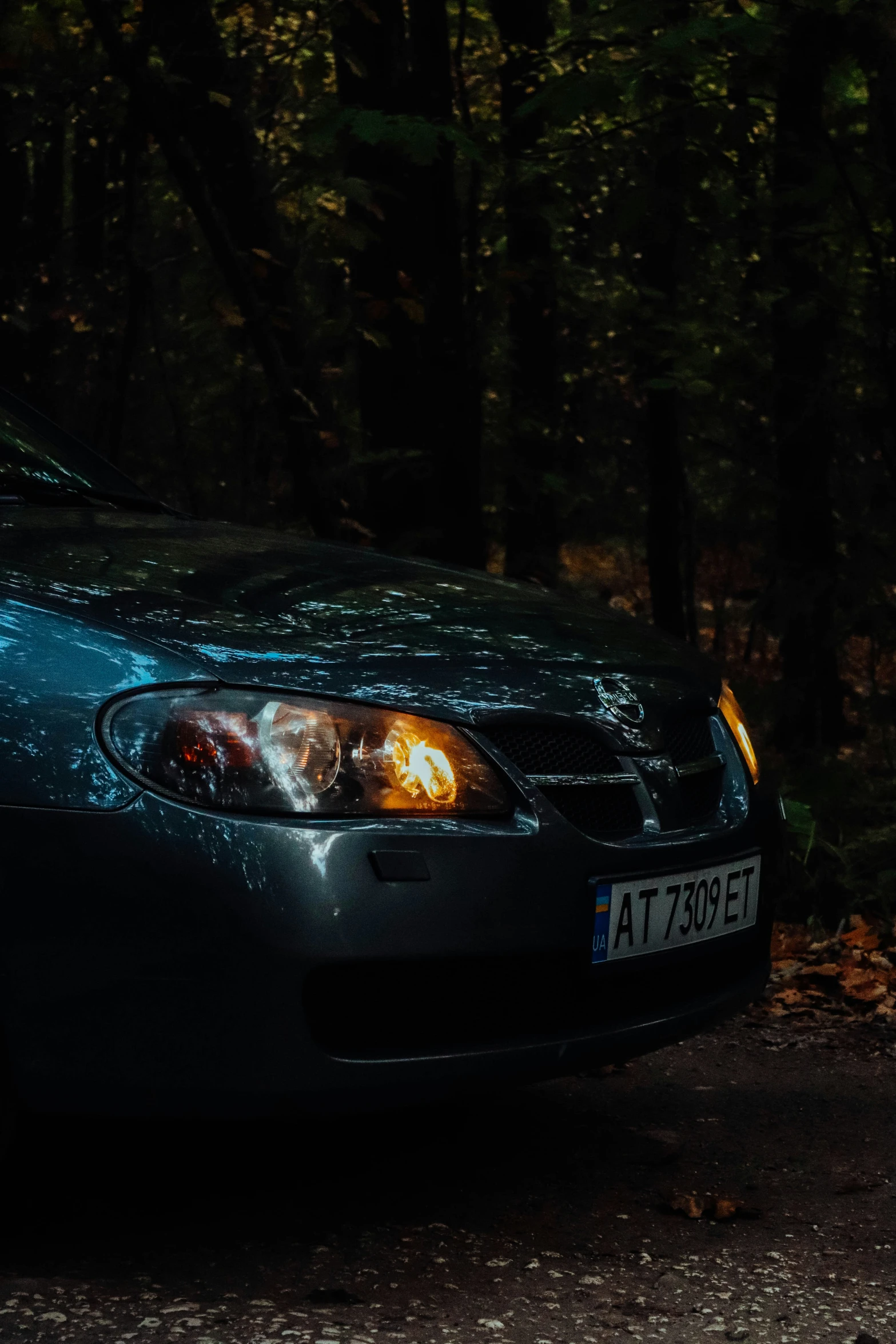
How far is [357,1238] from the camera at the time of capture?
9.23ft

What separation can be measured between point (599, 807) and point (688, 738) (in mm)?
413

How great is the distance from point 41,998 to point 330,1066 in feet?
1.50

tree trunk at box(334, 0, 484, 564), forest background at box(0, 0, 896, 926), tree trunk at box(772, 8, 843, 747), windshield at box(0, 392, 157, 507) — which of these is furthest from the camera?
tree trunk at box(334, 0, 484, 564)

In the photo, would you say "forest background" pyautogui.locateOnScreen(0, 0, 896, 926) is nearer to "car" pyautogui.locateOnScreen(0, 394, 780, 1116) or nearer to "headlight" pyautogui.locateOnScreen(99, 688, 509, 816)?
"car" pyautogui.locateOnScreen(0, 394, 780, 1116)

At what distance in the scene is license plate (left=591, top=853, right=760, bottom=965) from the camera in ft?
9.01

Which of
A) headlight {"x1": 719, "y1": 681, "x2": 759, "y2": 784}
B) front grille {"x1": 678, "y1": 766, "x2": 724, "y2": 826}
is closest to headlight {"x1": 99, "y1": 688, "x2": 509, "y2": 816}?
front grille {"x1": 678, "y1": 766, "x2": 724, "y2": 826}

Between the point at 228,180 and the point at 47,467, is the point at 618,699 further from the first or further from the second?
the point at 228,180

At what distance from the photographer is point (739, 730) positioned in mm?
3387

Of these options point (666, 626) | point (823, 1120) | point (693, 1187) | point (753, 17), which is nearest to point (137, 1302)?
point (693, 1187)

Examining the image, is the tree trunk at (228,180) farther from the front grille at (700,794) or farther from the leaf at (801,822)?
the front grille at (700,794)

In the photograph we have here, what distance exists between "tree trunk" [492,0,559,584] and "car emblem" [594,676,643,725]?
4493mm

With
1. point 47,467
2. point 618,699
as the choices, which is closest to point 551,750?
point 618,699

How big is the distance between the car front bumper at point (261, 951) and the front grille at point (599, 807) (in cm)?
6

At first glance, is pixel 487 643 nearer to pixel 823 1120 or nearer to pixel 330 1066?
pixel 330 1066
